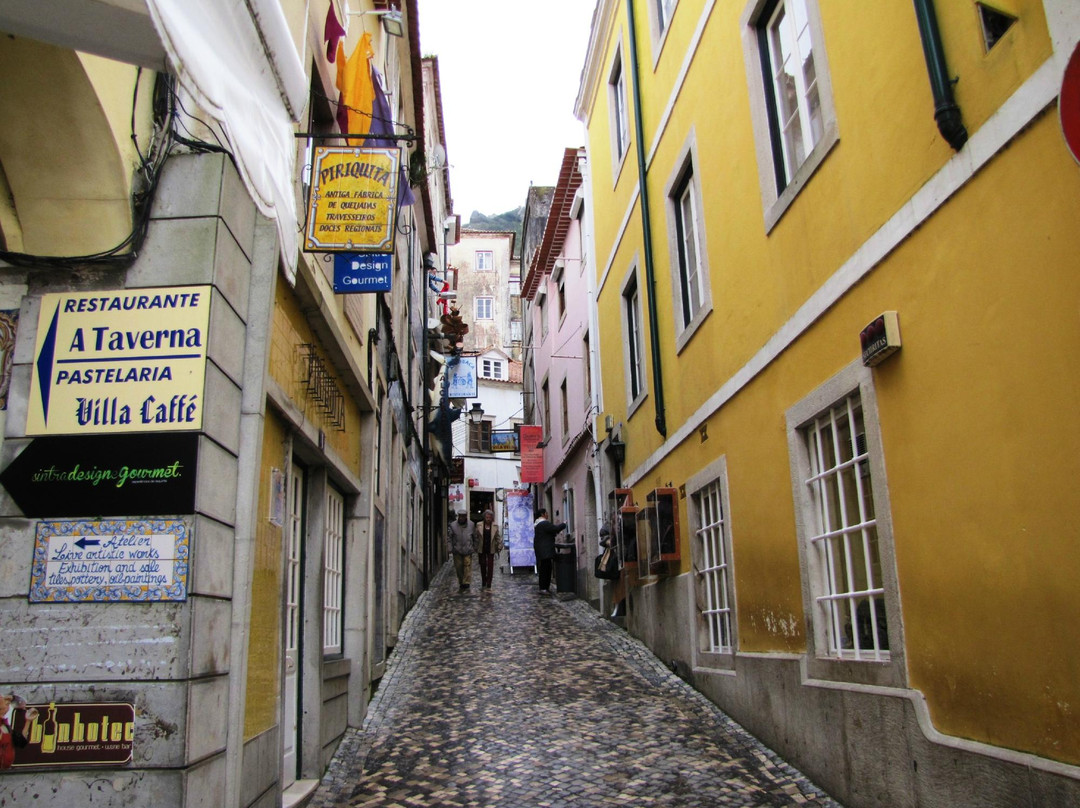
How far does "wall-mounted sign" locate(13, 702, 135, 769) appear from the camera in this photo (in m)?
3.50

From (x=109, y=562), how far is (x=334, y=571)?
419 centimetres

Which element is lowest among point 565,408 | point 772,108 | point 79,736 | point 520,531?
point 79,736

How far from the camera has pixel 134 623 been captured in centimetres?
366

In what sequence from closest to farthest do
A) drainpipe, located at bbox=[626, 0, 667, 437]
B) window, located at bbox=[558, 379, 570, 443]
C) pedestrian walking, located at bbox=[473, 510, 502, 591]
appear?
drainpipe, located at bbox=[626, 0, 667, 437] → pedestrian walking, located at bbox=[473, 510, 502, 591] → window, located at bbox=[558, 379, 570, 443]

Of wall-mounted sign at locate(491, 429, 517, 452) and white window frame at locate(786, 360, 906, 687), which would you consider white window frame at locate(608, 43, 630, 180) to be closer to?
white window frame at locate(786, 360, 906, 687)

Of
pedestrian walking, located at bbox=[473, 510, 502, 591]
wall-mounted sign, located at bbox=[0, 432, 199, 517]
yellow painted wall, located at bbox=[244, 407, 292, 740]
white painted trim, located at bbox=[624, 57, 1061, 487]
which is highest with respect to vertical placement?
white painted trim, located at bbox=[624, 57, 1061, 487]

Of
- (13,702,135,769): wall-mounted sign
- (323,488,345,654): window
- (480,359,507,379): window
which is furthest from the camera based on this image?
(480,359,507,379): window

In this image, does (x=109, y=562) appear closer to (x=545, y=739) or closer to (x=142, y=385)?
(x=142, y=385)

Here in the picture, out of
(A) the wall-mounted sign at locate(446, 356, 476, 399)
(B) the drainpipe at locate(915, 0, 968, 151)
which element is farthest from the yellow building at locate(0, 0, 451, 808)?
(A) the wall-mounted sign at locate(446, 356, 476, 399)

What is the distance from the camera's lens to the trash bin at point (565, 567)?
1684cm

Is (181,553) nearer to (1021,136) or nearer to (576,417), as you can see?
(1021,136)

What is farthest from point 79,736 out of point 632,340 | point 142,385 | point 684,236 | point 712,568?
point 632,340

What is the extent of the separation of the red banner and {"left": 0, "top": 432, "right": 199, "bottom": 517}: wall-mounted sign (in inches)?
768

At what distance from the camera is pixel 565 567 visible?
1684cm
